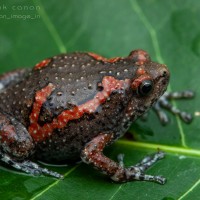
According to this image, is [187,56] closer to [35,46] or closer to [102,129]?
[102,129]

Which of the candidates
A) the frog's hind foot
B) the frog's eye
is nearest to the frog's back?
the frog's eye

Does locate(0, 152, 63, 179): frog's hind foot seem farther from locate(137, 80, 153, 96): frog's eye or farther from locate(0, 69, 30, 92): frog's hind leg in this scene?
locate(137, 80, 153, 96): frog's eye

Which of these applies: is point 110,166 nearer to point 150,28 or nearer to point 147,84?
point 147,84

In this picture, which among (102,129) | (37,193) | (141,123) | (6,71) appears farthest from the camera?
(6,71)

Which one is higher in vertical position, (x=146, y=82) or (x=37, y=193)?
(x=146, y=82)

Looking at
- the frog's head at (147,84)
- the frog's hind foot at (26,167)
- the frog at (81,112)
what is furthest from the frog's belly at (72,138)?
the frog's head at (147,84)

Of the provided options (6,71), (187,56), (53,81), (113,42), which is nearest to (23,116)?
(53,81)

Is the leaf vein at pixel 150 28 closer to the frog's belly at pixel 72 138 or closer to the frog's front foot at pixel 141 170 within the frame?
the frog's front foot at pixel 141 170

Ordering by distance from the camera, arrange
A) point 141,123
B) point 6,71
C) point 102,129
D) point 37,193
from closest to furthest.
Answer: point 37,193 → point 102,129 → point 141,123 → point 6,71
